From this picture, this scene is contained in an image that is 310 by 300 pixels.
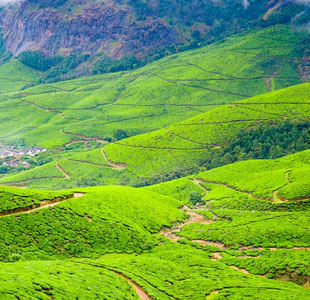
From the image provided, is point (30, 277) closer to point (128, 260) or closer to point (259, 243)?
point (128, 260)

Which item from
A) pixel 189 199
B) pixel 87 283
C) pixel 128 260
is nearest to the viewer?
pixel 87 283

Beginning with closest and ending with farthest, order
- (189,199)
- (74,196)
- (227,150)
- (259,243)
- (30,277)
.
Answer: (30,277), (259,243), (74,196), (189,199), (227,150)

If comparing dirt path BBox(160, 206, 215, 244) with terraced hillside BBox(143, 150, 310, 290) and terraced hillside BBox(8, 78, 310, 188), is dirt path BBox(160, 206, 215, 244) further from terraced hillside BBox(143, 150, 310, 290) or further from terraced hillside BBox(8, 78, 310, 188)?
terraced hillside BBox(8, 78, 310, 188)

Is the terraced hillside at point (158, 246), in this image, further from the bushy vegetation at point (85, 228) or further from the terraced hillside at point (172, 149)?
the terraced hillside at point (172, 149)

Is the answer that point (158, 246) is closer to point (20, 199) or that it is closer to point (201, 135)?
point (20, 199)

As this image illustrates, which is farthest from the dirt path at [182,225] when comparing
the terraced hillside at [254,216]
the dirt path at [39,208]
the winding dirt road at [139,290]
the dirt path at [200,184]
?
the winding dirt road at [139,290]

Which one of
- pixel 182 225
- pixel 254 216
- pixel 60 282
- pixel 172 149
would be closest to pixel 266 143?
pixel 172 149

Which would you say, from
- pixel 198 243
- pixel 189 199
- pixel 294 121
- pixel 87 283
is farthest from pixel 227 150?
pixel 87 283

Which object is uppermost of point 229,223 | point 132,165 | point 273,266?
point 273,266
